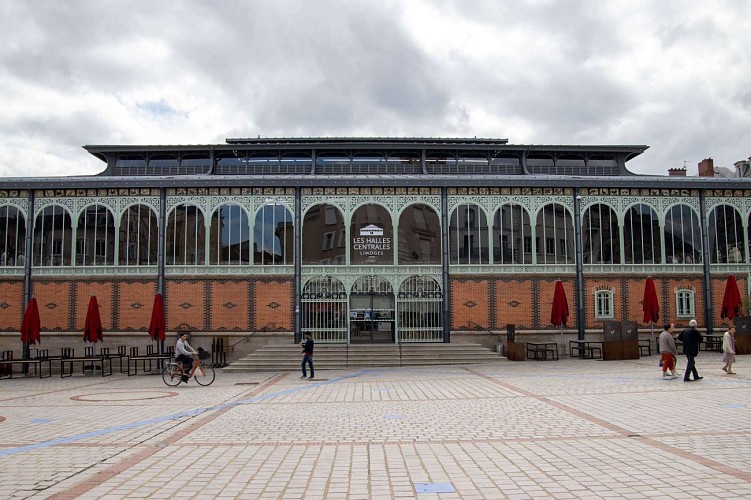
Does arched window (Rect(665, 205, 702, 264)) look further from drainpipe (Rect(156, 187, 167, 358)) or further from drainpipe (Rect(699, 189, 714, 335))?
drainpipe (Rect(156, 187, 167, 358))

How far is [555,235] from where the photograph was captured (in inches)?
1114

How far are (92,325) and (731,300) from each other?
2501 cm

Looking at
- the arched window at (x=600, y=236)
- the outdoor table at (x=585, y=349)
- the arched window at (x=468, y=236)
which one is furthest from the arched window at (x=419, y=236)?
the outdoor table at (x=585, y=349)

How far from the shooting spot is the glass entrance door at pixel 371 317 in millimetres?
27609

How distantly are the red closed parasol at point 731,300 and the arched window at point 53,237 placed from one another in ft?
89.6

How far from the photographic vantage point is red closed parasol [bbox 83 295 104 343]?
24312mm

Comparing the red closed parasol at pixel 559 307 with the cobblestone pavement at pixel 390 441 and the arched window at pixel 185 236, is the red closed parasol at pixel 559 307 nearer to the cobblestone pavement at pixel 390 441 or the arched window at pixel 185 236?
the cobblestone pavement at pixel 390 441

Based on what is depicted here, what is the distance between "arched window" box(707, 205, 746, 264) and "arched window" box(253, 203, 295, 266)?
1856 cm

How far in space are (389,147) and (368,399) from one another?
20.6 m

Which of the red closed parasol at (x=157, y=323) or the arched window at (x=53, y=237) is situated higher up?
the arched window at (x=53, y=237)

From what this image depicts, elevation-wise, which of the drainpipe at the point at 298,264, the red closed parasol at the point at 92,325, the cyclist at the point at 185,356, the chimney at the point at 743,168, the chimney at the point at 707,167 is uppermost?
the chimney at the point at 743,168

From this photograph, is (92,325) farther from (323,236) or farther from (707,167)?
(707,167)

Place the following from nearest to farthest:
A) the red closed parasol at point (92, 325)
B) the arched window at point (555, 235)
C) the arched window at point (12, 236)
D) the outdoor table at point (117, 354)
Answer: the red closed parasol at point (92, 325) → the outdoor table at point (117, 354) → the arched window at point (12, 236) → the arched window at point (555, 235)

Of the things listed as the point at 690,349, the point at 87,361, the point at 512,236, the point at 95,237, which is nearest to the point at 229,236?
the point at 95,237
